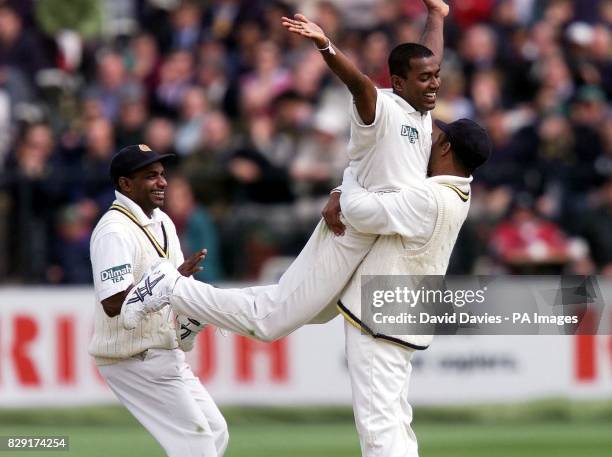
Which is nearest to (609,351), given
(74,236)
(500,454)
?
(500,454)

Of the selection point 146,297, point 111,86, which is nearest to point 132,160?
point 146,297

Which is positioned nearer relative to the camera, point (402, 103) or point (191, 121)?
point (402, 103)

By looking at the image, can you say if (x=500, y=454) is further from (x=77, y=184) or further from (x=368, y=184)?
(x=77, y=184)

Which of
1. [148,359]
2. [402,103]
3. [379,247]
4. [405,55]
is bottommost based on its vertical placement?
[148,359]

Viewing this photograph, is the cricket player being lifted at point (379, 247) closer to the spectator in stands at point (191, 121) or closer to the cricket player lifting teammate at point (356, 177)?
the cricket player lifting teammate at point (356, 177)

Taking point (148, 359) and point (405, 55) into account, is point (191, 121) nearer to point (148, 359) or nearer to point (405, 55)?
point (148, 359)

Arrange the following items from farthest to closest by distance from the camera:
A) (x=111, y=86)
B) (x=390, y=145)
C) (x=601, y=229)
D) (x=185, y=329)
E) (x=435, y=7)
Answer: (x=111, y=86) → (x=601, y=229) → (x=435, y=7) → (x=185, y=329) → (x=390, y=145)

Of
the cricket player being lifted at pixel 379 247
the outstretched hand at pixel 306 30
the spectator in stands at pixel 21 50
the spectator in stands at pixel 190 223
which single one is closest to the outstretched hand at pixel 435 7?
the cricket player being lifted at pixel 379 247

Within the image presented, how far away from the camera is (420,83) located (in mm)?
9453

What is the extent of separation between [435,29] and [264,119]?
6.72m

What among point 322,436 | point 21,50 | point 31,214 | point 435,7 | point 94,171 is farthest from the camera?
point 21,50

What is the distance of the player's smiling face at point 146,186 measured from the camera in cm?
968

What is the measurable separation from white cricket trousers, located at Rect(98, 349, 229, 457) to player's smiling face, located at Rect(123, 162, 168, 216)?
36.3 inches

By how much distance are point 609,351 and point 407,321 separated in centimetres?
605
